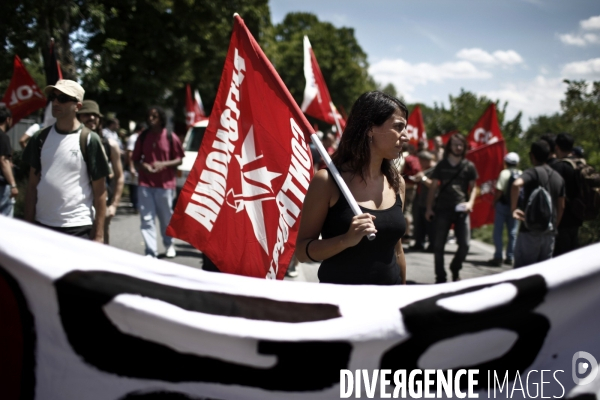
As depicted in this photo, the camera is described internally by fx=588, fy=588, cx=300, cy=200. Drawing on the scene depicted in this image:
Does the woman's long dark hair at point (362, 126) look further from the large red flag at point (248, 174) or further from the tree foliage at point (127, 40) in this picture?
the tree foliage at point (127, 40)

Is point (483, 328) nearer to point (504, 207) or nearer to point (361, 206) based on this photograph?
point (361, 206)

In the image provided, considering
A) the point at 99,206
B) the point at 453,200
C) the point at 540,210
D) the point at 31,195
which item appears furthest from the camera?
the point at 453,200

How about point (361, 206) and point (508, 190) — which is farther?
point (508, 190)

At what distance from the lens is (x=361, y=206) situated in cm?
289

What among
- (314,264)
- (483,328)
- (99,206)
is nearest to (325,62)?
(314,264)

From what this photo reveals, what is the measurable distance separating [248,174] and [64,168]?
56.6 inches

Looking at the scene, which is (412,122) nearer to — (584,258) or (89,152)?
(89,152)

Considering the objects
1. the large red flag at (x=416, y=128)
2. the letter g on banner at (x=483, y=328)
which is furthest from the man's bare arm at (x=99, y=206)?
the large red flag at (x=416, y=128)

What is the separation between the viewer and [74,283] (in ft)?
6.64

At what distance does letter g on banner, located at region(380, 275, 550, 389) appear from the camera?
6.58 ft

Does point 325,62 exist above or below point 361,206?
above

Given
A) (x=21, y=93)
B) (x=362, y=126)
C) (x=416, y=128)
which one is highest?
(x=416, y=128)

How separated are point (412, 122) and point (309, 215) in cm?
1521

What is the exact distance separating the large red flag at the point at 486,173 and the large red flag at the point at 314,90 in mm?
4399
